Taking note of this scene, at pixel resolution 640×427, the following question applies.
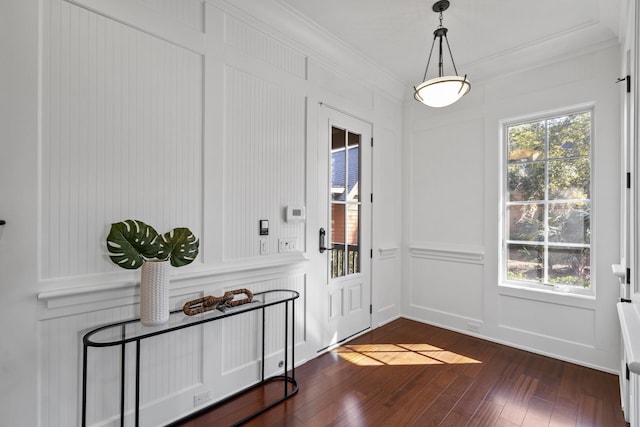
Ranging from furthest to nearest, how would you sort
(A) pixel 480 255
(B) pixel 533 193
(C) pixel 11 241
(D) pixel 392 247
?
(D) pixel 392 247
(A) pixel 480 255
(B) pixel 533 193
(C) pixel 11 241

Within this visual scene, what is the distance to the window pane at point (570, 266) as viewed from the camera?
2855 millimetres

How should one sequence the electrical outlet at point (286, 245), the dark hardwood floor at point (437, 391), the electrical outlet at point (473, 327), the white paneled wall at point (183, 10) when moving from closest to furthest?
the white paneled wall at point (183, 10) → the dark hardwood floor at point (437, 391) → the electrical outlet at point (286, 245) → the electrical outlet at point (473, 327)

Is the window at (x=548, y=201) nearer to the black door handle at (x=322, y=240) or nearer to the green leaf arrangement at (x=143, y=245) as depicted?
the black door handle at (x=322, y=240)

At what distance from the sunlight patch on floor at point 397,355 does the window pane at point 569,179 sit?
1.80 meters

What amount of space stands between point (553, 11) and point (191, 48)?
279 centimetres

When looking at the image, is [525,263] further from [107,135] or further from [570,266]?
[107,135]

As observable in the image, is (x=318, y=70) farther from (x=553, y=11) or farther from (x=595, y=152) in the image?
(x=595, y=152)

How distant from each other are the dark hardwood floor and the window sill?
55 cm

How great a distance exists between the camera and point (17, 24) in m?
1.44

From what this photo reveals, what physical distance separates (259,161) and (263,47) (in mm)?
911

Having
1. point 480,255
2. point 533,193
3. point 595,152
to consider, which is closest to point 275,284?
point 480,255

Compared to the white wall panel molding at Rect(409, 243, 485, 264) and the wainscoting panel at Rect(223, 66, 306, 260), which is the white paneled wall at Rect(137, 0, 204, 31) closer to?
the wainscoting panel at Rect(223, 66, 306, 260)

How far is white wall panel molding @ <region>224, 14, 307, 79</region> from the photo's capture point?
7.38 ft

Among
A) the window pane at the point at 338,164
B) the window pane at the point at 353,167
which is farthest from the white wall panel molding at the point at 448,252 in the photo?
the window pane at the point at 338,164
